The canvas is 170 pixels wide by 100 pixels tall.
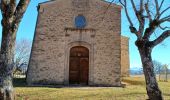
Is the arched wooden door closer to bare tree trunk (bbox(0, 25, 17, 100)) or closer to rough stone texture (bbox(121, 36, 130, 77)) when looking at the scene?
rough stone texture (bbox(121, 36, 130, 77))

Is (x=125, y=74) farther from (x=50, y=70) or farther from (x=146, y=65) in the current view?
(x=146, y=65)

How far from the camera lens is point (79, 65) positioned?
2467 centimetres

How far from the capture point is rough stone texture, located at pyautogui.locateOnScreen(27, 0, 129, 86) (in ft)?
78.8

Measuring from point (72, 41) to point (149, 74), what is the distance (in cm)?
1250

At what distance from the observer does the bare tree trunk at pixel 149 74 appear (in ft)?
39.7

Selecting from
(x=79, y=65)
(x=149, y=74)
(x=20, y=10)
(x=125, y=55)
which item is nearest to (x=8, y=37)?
(x=20, y=10)

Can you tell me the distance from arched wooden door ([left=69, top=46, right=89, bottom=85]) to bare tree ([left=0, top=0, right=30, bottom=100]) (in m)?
13.4

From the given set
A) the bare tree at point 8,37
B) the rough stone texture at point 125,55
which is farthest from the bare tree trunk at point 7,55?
the rough stone texture at point 125,55

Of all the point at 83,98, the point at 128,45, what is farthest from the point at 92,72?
the point at 128,45

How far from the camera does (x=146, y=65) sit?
1249 cm

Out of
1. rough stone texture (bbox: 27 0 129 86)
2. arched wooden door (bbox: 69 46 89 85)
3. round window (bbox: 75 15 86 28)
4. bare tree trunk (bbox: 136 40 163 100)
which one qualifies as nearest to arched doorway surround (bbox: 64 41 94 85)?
rough stone texture (bbox: 27 0 129 86)

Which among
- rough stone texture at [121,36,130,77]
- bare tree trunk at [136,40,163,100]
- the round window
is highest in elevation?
the round window

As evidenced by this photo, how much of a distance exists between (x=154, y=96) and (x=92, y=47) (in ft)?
41.1

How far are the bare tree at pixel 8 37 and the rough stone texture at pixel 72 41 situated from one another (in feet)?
41.9
